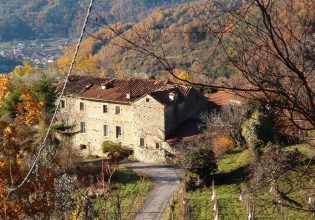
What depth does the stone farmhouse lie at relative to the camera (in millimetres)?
27297

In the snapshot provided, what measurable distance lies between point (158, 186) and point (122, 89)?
881cm

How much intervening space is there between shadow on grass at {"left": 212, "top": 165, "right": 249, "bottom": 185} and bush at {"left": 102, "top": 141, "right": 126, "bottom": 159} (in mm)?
8512

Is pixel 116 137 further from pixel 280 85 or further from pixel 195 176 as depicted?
pixel 280 85

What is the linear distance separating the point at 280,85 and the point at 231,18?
0.69 meters

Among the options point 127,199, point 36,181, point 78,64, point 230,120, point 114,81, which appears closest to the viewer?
point 36,181

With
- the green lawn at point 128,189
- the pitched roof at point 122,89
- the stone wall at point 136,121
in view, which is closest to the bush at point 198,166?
the green lawn at point 128,189

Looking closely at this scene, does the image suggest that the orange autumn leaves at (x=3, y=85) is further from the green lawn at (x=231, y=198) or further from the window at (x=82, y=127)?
the green lawn at (x=231, y=198)

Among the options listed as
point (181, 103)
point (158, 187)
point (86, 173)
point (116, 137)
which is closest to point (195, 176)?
point (158, 187)

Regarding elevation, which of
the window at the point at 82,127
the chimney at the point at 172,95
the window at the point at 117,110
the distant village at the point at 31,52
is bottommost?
the window at the point at 82,127

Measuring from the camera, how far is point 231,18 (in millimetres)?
4250

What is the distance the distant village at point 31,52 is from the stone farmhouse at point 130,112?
55.0m

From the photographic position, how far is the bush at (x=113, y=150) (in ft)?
92.7

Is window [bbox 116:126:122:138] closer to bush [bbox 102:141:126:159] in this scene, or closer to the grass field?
bush [bbox 102:141:126:159]

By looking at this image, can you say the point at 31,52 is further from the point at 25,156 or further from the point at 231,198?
the point at 231,198
